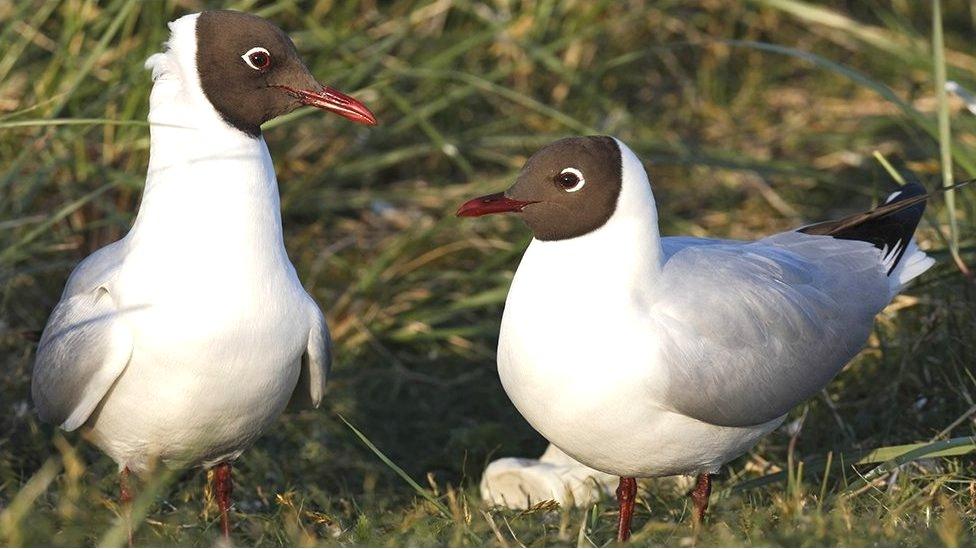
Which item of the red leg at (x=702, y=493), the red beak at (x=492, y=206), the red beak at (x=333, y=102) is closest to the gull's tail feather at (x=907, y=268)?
the red leg at (x=702, y=493)

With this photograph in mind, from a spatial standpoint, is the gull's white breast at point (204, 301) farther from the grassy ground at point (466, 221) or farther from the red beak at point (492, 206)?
the red beak at point (492, 206)

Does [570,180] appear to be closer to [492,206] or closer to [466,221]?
[492,206]

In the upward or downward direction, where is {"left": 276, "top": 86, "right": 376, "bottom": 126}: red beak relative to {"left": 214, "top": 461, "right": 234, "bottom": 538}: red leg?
upward

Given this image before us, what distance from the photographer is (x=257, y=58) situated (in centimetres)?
353

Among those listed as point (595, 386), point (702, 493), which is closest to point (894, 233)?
point (702, 493)

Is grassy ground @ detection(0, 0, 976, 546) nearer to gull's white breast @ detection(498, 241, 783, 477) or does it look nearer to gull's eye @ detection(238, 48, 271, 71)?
gull's white breast @ detection(498, 241, 783, 477)

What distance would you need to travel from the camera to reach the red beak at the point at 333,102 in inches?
141

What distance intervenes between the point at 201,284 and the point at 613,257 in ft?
3.32

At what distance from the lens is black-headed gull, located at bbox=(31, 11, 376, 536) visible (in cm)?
338

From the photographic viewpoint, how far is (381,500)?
4.23 m

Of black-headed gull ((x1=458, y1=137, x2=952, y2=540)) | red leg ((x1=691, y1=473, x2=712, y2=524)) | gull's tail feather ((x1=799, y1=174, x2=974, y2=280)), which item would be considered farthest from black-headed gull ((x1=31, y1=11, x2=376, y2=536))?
gull's tail feather ((x1=799, y1=174, x2=974, y2=280))

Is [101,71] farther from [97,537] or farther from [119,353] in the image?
[97,537]

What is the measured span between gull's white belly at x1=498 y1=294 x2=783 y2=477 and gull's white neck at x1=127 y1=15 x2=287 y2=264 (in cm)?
69

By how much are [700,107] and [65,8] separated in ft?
10.6
